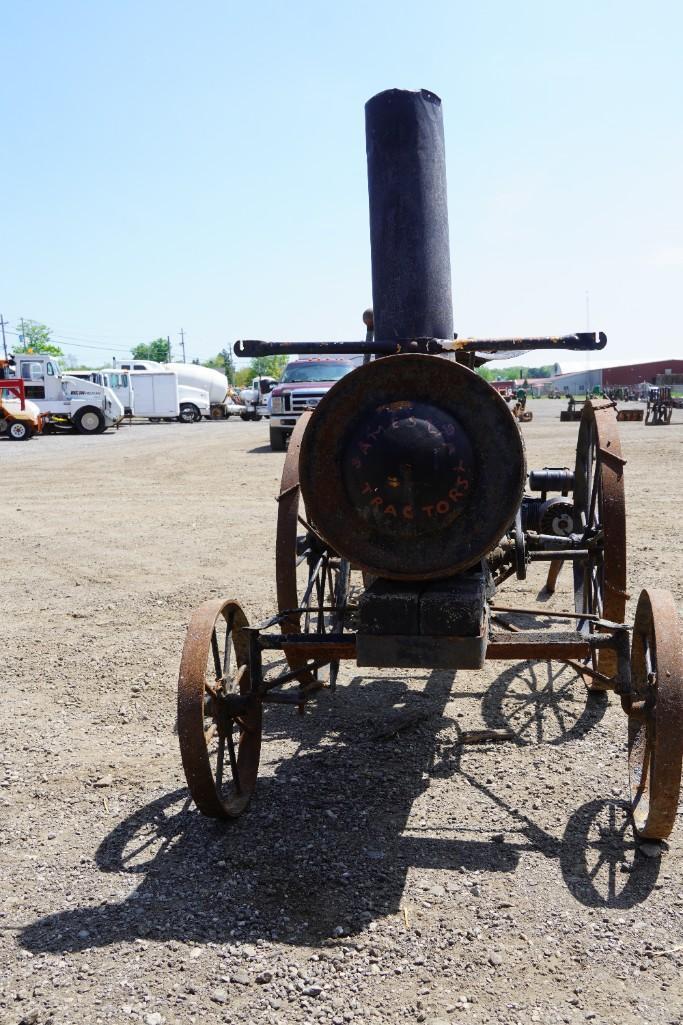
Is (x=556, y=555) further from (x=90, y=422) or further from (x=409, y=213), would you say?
(x=90, y=422)

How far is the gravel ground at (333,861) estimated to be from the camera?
7.95 feet

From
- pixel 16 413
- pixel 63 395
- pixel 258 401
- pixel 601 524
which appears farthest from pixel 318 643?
pixel 258 401

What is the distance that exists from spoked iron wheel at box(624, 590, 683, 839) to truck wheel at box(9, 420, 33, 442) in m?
24.4

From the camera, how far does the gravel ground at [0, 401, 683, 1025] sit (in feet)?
7.95

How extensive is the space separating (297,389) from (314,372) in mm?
1260

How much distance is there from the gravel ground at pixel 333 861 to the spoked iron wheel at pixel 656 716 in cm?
17

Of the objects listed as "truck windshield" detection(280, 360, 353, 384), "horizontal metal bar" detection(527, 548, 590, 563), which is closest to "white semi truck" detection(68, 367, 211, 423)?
"truck windshield" detection(280, 360, 353, 384)

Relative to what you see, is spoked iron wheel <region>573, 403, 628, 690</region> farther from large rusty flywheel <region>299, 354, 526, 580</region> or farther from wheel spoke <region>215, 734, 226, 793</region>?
wheel spoke <region>215, 734, 226, 793</region>

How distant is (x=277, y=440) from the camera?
20188 millimetres

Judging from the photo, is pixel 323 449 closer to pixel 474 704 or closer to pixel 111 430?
pixel 474 704

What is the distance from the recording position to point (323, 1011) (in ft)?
7.72

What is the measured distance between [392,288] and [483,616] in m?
1.46

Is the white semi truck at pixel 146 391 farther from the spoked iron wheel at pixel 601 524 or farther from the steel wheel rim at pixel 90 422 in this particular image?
the spoked iron wheel at pixel 601 524

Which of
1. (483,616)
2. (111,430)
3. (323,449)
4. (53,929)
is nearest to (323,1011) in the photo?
(53,929)
